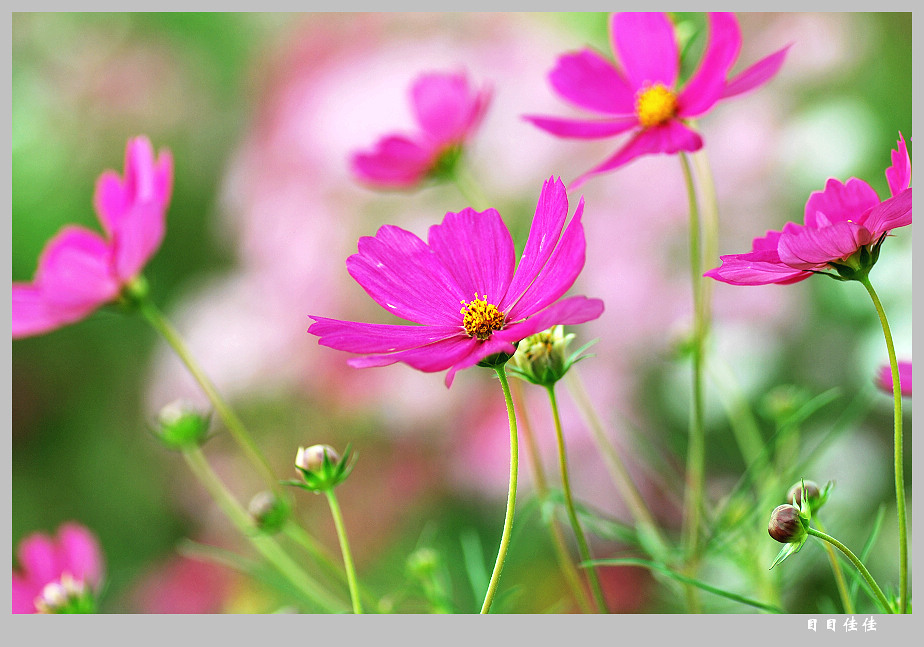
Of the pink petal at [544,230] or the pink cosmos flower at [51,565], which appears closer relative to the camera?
the pink petal at [544,230]

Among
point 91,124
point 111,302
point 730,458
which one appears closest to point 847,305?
point 730,458

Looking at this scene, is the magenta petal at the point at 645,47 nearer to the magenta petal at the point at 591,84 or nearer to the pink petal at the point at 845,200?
the magenta petal at the point at 591,84

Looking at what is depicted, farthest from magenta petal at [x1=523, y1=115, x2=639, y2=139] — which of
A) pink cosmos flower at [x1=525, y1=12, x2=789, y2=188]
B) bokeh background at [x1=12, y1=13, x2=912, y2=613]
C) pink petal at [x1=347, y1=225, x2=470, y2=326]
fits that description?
bokeh background at [x1=12, y1=13, x2=912, y2=613]

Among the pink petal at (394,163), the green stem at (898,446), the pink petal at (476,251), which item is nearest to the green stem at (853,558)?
the green stem at (898,446)

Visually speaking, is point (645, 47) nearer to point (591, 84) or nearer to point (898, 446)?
point (591, 84)

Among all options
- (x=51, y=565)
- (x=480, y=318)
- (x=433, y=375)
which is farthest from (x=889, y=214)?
(x=433, y=375)

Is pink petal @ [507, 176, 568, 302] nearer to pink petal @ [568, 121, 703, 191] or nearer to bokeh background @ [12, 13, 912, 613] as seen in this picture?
pink petal @ [568, 121, 703, 191]

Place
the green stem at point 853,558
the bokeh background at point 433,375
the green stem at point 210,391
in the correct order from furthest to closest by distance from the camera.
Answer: the bokeh background at point 433,375 → the green stem at point 210,391 → the green stem at point 853,558

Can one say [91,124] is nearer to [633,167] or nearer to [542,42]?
[542,42]
